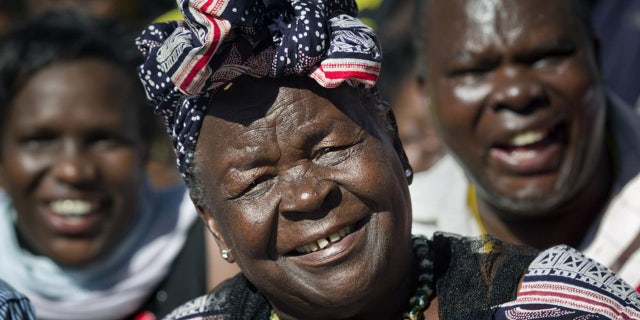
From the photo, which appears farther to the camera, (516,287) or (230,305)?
(230,305)

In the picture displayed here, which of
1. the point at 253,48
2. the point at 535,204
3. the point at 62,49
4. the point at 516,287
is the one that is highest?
the point at 253,48

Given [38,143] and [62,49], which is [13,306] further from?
[62,49]

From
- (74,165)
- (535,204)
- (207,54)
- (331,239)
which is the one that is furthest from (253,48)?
(74,165)

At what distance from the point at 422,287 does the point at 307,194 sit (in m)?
0.45

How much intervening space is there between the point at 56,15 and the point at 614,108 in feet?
7.92

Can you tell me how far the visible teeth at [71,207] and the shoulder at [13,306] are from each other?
154cm

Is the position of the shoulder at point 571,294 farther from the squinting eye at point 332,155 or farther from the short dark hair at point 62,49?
the short dark hair at point 62,49

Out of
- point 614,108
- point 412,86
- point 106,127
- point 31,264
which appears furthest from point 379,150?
point 412,86

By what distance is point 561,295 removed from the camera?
2.84 m

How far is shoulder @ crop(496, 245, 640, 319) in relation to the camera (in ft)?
9.23

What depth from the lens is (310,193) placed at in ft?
9.20

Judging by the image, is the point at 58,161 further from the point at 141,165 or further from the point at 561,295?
the point at 561,295

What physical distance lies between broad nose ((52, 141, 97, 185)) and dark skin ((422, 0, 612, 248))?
58.1 inches

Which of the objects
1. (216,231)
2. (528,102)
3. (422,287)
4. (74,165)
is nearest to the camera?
(422,287)
